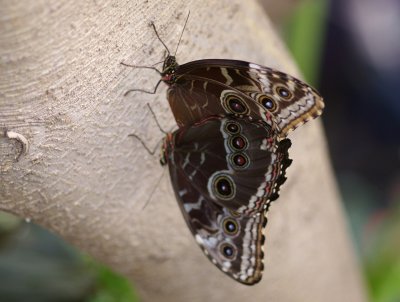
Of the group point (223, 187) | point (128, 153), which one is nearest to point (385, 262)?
point (223, 187)

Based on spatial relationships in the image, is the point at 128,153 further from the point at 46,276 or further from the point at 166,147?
the point at 46,276

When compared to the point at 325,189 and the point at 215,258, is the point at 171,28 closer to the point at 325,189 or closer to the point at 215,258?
the point at 215,258

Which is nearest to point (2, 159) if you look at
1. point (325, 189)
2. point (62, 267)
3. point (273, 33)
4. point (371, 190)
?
point (273, 33)

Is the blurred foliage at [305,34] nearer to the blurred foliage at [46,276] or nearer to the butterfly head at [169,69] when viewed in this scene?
the blurred foliage at [46,276]

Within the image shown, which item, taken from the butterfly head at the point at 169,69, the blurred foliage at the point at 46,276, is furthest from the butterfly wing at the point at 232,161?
the blurred foliage at the point at 46,276

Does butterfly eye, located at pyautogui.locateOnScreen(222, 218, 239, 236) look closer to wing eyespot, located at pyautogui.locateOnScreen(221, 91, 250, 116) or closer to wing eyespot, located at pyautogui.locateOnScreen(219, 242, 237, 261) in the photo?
wing eyespot, located at pyautogui.locateOnScreen(219, 242, 237, 261)

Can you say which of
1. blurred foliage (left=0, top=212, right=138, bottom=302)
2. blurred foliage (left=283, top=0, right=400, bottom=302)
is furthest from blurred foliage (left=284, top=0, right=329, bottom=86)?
blurred foliage (left=0, top=212, right=138, bottom=302)

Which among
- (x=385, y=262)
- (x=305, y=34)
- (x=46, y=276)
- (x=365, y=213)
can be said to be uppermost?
(x=305, y=34)
